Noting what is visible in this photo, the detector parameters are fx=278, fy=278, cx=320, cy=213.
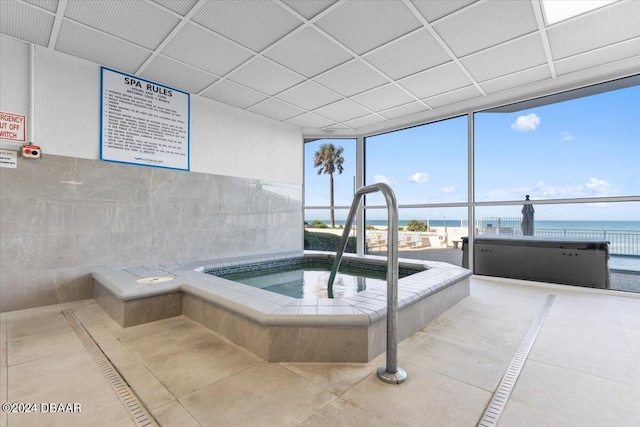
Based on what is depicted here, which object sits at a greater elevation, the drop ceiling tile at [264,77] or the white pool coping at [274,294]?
the drop ceiling tile at [264,77]

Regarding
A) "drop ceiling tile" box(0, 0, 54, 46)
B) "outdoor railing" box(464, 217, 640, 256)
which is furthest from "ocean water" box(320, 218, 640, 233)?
"drop ceiling tile" box(0, 0, 54, 46)

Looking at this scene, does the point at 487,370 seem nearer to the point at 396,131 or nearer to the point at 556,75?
the point at 556,75

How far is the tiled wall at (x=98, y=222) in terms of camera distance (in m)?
2.94

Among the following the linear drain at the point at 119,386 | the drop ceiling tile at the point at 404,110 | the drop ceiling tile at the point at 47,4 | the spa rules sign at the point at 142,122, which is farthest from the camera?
the drop ceiling tile at the point at 404,110

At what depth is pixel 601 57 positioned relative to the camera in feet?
11.2

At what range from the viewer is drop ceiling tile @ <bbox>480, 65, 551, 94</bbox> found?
Result: 3740mm

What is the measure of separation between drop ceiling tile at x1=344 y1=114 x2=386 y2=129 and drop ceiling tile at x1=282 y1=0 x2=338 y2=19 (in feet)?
9.58

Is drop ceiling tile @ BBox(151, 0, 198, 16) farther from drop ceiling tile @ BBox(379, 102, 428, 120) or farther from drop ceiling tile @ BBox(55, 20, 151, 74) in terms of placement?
drop ceiling tile @ BBox(379, 102, 428, 120)

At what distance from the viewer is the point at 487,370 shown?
1.72 meters

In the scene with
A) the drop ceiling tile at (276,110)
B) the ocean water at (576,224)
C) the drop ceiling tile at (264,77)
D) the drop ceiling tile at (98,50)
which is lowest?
the ocean water at (576,224)

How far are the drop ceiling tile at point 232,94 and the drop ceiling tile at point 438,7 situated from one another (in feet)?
8.52

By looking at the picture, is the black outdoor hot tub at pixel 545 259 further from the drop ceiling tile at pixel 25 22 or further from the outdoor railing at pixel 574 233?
the drop ceiling tile at pixel 25 22

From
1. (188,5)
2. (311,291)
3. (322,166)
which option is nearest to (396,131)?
(311,291)

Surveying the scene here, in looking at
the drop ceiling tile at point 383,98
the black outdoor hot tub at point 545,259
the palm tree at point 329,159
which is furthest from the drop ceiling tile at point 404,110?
the palm tree at point 329,159
